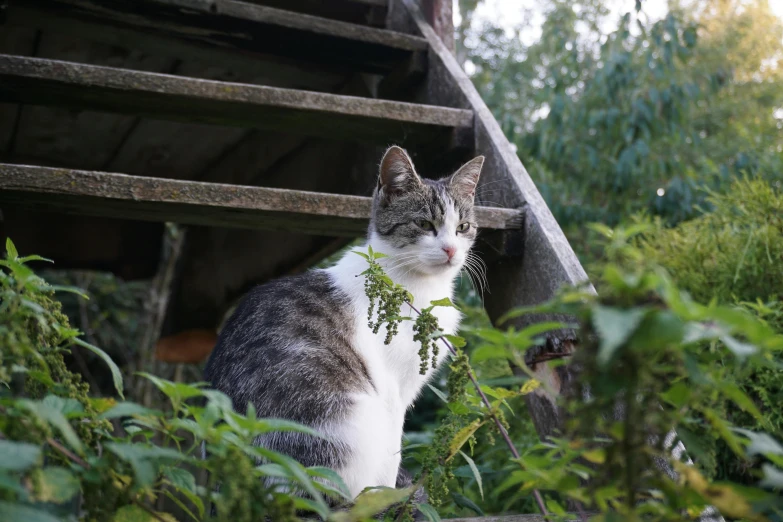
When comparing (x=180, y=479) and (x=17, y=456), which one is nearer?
(x=17, y=456)

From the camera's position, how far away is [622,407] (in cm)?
166

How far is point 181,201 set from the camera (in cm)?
190

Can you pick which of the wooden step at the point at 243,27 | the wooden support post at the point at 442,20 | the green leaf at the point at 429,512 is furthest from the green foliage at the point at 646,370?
the wooden support post at the point at 442,20

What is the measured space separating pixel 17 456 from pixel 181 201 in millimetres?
1253

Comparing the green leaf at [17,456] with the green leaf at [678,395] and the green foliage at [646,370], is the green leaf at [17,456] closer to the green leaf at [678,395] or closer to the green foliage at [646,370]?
the green foliage at [646,370]

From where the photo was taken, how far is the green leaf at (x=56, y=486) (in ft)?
2.53

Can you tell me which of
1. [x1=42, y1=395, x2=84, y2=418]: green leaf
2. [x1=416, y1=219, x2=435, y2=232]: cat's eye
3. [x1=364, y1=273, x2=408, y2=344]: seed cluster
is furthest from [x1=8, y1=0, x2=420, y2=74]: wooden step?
[x1=42, y1=395, x2=84, y2=418]: green leaf

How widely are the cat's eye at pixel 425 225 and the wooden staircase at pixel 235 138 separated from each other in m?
0.18

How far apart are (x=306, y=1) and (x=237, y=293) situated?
172 cm

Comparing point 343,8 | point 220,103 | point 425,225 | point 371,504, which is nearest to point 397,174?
point 425,225

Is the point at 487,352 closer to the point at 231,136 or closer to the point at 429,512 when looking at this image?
the point at 429,512

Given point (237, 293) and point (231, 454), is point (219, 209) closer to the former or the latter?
point (231, 454)

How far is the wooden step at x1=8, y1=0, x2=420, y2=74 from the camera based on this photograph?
250 centimetres

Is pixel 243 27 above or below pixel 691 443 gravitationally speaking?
above
